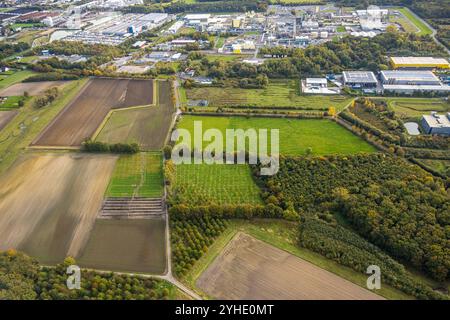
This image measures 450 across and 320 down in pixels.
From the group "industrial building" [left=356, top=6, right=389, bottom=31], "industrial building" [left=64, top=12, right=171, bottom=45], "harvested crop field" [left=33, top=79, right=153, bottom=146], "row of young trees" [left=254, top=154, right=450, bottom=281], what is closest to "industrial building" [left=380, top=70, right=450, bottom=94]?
"row of young trees" [left=254, top=154, right=450, bottom=281]

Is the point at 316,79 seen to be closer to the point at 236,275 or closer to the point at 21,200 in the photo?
the point at 236,275

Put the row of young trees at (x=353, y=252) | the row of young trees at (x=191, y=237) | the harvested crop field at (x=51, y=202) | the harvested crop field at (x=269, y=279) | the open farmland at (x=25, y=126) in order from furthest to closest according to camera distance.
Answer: the open farmland at (x=25, y=126), the harvested crop field at (x=51, y=202), the row of young trees at (x=191, y=237), the harvested crop field at (x=269, y=279), the row of young trees at (x=353, y=252)

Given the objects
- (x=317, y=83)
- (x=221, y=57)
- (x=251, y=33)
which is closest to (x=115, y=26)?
(x=251, y=33)

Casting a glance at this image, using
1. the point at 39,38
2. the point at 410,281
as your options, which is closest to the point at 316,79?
the point at 410,281

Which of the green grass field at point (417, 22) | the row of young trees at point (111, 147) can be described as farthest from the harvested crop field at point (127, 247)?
the green grass field at point (417, 22)

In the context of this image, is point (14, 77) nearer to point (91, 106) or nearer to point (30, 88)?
point (30, 88)

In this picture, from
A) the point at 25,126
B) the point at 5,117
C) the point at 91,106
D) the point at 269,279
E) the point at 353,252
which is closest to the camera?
the point at 269,279

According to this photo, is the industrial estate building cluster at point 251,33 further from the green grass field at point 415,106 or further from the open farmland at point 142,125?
the open farmland at point 142,125
